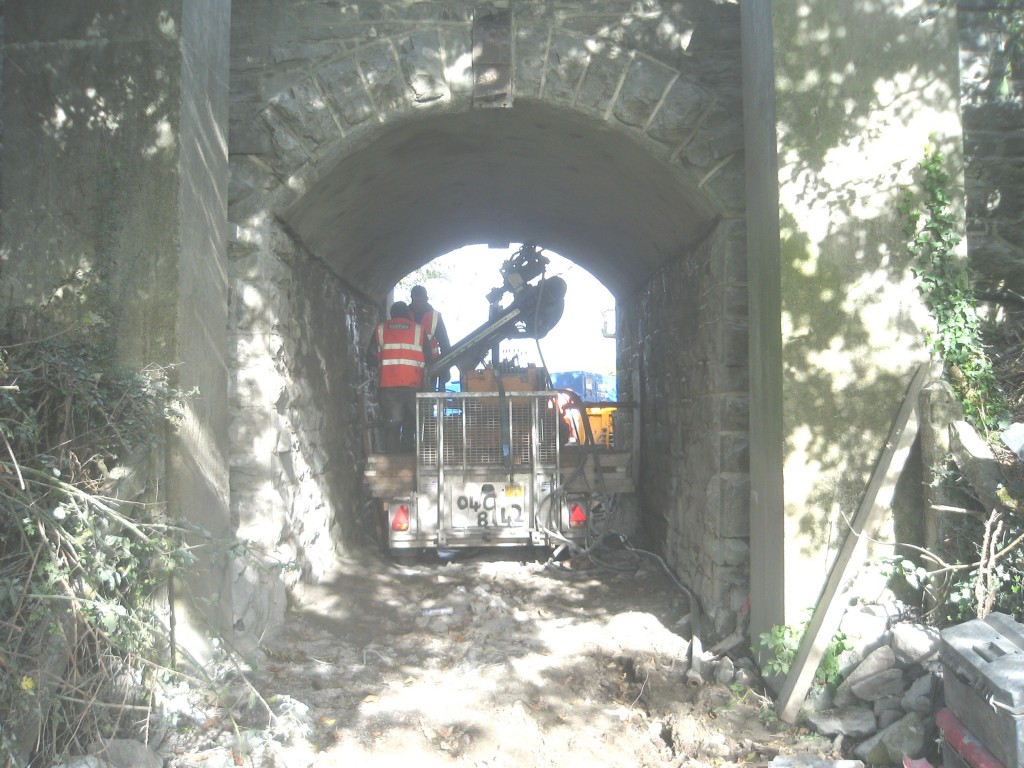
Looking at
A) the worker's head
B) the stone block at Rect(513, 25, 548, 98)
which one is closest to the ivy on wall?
the stone block at Rect(513, 25, 548, 98)

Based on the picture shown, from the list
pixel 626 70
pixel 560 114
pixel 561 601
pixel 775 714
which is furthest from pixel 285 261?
pixel 775 714

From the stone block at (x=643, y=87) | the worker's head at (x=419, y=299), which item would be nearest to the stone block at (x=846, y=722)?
the stone block at (x=643, y=87)

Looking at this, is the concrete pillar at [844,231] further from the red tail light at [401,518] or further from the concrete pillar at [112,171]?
the red tail light at [401,518]

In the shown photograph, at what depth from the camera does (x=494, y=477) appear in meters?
7.34

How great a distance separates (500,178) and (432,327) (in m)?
1.83

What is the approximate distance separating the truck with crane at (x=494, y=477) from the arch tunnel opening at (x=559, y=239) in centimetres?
58

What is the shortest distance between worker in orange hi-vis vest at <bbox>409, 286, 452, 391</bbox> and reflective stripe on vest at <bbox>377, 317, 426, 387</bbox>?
9.0 inches

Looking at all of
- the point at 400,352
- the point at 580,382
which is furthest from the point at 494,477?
the point at 580,382

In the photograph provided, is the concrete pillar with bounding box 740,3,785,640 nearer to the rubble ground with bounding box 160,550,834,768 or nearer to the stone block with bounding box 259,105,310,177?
the rubble ground with bounding box 160,550,834,768

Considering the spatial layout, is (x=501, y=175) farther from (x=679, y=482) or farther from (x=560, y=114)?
(x=679, y=482)

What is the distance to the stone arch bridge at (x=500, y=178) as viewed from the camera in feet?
14.1

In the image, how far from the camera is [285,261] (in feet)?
18.7

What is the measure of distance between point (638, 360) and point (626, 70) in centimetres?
406

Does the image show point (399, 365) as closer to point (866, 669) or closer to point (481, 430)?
point (481, 430)
